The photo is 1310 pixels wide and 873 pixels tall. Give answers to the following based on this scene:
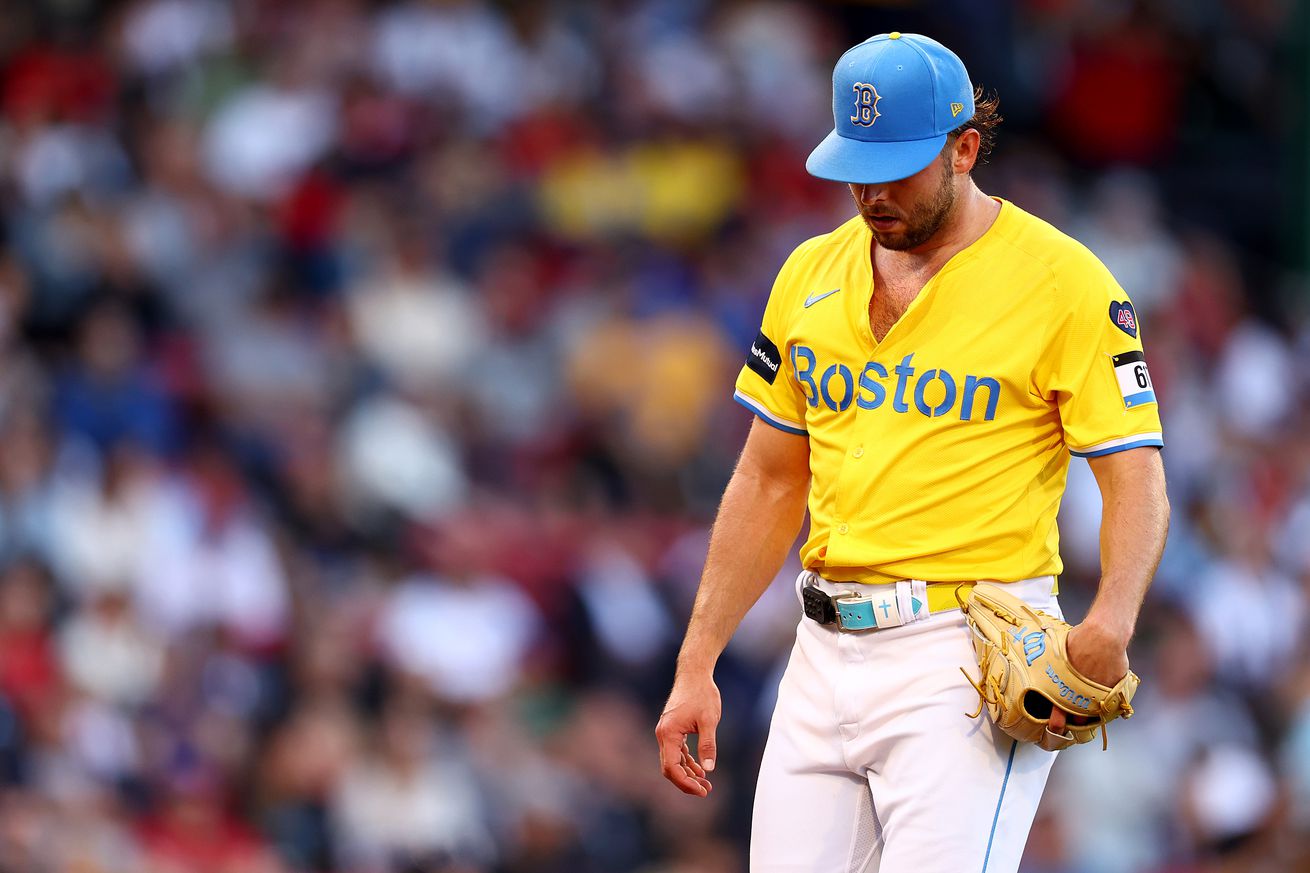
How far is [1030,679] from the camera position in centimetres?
378

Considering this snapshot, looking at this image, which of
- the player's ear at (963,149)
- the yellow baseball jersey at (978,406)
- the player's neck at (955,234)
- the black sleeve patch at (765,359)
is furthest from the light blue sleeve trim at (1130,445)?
the black sleeve patch at (765,359)

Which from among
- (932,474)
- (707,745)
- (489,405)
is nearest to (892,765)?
(707,745)

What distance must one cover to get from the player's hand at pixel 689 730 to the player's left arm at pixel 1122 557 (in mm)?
801

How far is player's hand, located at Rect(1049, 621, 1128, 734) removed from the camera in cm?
373

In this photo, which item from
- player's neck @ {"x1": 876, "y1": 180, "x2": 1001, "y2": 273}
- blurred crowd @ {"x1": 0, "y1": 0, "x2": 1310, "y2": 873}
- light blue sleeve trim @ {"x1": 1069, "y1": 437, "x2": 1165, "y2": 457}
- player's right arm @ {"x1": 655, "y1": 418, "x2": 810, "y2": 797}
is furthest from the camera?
blurred crowd @ {"x1": 0, "y1": 0, "x2": 1310, "y2": 873}

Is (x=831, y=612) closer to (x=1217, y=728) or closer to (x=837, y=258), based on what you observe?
(x=837, y=258)

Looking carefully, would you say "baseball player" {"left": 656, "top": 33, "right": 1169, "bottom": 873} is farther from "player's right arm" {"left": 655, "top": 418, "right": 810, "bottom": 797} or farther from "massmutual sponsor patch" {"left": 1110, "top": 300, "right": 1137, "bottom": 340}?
"player's right arm" {"left": 655, "top": 418, "right": 810, "bottom": 797}

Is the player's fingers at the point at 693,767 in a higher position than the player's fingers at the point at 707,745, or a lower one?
lower

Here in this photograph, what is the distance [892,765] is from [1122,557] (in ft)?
2.06

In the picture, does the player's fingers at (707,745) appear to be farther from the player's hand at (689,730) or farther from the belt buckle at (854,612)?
the belt buckle at (854,612)

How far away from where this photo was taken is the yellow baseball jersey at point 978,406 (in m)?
3.91

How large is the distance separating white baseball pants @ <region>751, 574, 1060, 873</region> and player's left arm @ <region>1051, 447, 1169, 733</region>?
0.20m

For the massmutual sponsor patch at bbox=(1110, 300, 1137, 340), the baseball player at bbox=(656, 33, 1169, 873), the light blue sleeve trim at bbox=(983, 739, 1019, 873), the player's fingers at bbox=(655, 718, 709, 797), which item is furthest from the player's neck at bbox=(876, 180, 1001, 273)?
the player's fingers at bbox=(655, 718, 709, 797)

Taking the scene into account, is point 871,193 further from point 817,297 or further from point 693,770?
point 693,770
